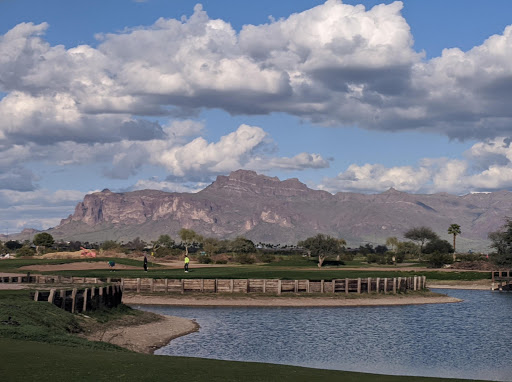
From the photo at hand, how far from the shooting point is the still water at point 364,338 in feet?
115

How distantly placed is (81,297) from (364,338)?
1869cm

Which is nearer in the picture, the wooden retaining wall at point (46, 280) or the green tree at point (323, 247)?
the wooden retaining wall at point (46, 280)

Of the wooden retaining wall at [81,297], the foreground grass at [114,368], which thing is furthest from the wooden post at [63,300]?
the foreground grass at [114,368]

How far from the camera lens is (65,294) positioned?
134ft

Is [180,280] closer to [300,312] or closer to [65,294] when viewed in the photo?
[300,312]

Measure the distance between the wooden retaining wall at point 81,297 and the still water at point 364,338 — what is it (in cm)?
655

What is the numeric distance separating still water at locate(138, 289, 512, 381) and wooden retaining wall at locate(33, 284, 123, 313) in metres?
6.55

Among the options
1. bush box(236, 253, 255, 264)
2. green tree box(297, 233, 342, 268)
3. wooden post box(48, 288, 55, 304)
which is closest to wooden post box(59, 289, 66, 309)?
wooden post box(48, 288, 55, 304)

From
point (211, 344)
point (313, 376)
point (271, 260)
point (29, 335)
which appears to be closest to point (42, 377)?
point (313, 376)

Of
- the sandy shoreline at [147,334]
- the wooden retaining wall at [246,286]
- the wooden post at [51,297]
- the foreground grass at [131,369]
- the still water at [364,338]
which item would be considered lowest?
the still water at [364,338]

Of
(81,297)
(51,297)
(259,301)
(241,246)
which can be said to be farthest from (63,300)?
(241,246)

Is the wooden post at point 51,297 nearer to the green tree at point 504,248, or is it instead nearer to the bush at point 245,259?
the green tree at point 504,248

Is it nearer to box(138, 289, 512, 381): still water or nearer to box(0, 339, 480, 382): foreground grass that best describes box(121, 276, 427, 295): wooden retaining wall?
box(138, 289, 512, 381): still water

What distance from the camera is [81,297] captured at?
141ft
